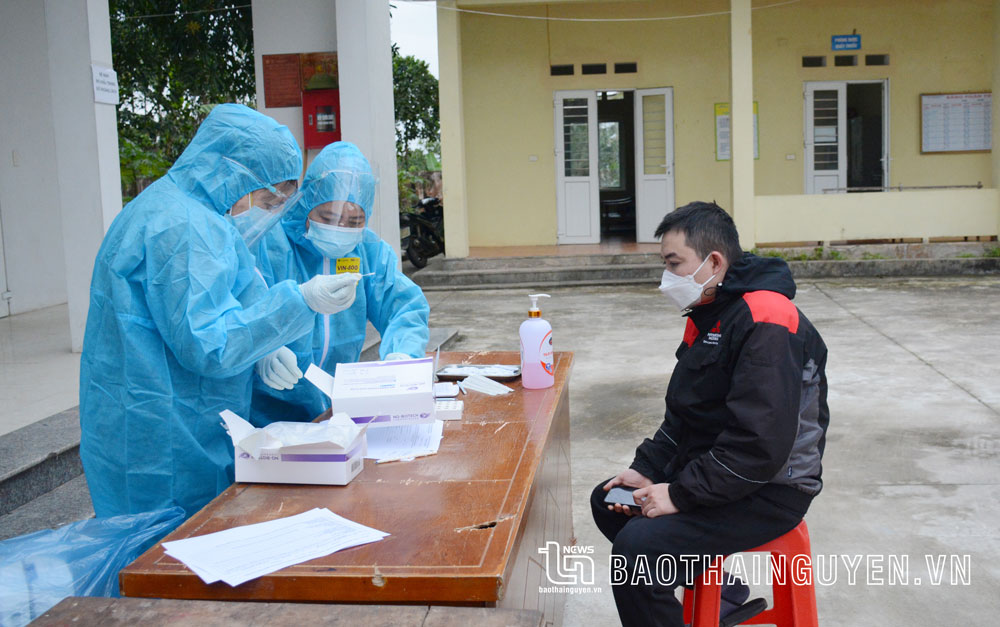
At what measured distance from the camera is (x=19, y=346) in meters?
5.99

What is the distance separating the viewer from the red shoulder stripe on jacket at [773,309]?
2.09 meters

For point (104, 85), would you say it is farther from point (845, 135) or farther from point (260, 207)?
point (845, 135)

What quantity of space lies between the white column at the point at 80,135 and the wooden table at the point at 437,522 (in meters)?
4.05

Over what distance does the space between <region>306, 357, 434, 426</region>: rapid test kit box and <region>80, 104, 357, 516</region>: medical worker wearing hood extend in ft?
0.52

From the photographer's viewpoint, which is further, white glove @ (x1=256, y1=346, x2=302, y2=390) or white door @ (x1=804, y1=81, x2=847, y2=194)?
white door @ (x1=804, y1=81, x2=847, y2=194)

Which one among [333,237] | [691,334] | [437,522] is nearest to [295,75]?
[333,237]

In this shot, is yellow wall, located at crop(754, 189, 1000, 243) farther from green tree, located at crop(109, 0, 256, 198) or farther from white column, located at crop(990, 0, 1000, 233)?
green tree, located at crop(109, 0, 256, 198)


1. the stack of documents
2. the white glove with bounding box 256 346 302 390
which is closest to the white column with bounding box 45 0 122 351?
the white glove with bounding box 256 346 302 390

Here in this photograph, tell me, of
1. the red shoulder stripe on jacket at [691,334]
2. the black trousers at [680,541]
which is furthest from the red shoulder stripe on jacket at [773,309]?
the black trousers at [680,541]

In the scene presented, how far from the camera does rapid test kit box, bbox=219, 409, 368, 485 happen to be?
190 cm

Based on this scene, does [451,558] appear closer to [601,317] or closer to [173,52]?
[601,317]

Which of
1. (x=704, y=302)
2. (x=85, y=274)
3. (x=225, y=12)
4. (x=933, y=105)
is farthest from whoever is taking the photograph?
(x=933, y=105)

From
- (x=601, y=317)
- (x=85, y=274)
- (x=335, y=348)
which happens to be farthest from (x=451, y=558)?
(x=601, y=317)

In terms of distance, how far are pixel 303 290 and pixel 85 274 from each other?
413 centimetres
